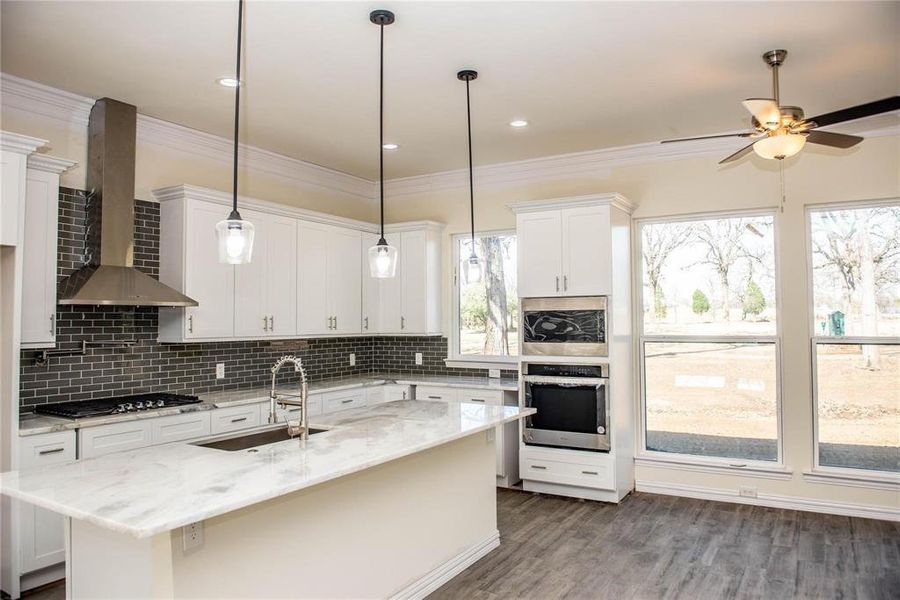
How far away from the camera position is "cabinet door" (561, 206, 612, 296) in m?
4.77

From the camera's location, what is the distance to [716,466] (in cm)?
486

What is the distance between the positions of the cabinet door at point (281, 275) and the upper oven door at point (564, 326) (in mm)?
1939

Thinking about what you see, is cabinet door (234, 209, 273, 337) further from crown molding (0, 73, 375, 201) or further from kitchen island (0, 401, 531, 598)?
kitchen island (0, 401, 531, 598)

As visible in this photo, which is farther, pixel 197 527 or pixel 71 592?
pixel 71 592

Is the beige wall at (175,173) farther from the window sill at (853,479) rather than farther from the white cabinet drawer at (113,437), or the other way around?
the window sill at (853,479)

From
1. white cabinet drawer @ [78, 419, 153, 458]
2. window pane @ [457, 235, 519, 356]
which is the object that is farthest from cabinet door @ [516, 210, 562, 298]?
white cabinet drawer @ [78, 419, 153, 458]

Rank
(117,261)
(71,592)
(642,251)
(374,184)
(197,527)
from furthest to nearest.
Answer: (374,184)
(642,251)
(117,261)
(71,592)
(197,527)

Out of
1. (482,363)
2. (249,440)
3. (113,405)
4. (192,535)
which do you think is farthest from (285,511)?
Answer: (482,363)

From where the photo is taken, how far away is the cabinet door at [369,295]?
5926 mm

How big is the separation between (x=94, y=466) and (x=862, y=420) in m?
4.85

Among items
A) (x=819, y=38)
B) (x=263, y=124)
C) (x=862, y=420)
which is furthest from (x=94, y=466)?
(x=862, y=420)

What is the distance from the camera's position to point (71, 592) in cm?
231

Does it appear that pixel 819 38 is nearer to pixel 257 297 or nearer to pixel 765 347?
pixel 765 347

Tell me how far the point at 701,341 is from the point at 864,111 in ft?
8.41
